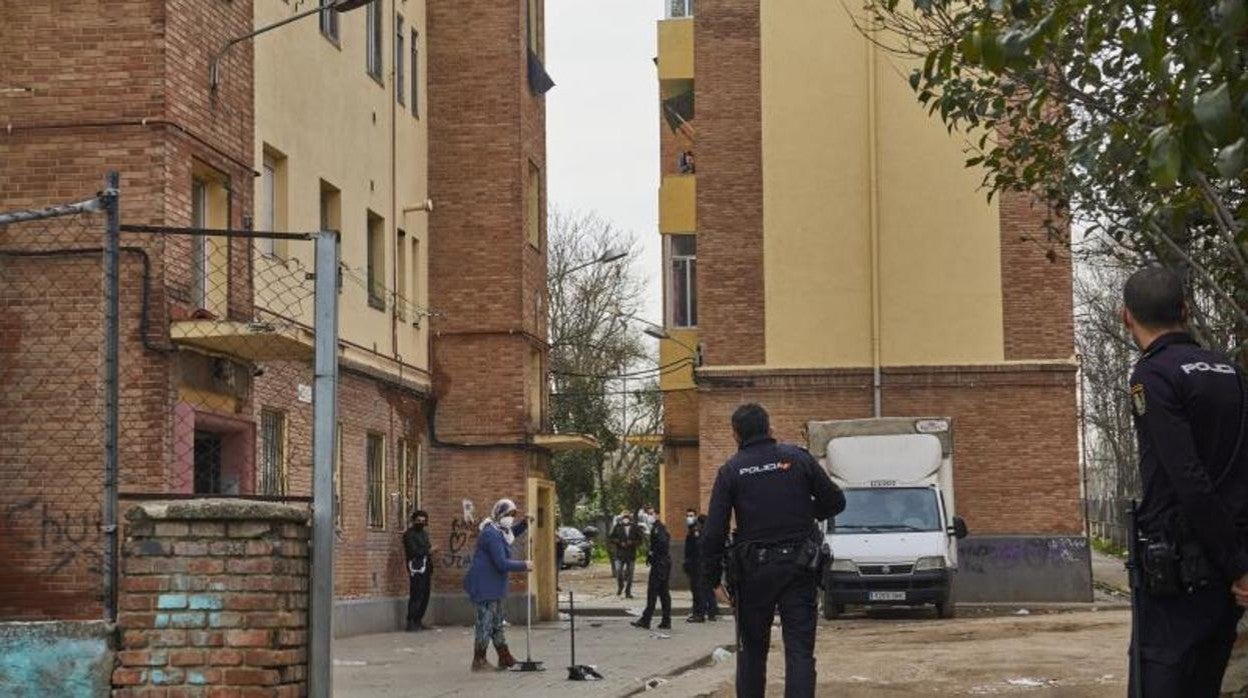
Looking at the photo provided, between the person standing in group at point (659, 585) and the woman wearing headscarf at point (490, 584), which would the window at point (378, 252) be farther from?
the woman wearing headscarf at point (490, 584)

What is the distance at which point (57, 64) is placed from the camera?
65.2 feet

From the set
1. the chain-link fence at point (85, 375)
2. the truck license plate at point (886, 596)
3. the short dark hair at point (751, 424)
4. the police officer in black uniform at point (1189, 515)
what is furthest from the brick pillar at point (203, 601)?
the truck license plate at point (886, 596)

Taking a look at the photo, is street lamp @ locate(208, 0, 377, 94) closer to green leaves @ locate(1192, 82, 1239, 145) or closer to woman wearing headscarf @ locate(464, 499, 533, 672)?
woman wearing headscarf @ locate(464, 499, 533, 672)

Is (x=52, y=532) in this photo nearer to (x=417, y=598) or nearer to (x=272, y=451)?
(x=272, y=451)

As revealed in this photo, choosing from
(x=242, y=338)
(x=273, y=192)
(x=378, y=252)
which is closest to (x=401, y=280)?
(x=378, y=252)

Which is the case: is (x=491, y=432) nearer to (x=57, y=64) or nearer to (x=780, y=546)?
(x=57, y=64)

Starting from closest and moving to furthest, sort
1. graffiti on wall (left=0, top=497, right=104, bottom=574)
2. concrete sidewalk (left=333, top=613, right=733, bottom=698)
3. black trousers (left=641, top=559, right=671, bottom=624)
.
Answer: concrete sidewalk (left=333, top=613, right=733, bottom=698) → graffiti on wall (left=0, top=497, right=104, bottom=574) → black trousers (left=641, top=559, right=671, bottom=624)

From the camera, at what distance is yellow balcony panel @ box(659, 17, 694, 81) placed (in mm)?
38438

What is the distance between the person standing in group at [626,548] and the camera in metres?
42.0

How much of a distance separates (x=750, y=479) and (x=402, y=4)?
2042 cm

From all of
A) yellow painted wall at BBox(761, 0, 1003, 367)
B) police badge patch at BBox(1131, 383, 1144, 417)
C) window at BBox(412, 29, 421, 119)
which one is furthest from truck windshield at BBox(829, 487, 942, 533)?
police badge patch at BBox(1131, 383, 1144, 417)

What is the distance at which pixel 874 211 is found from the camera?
36.1 metres

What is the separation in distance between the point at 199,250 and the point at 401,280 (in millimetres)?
9356

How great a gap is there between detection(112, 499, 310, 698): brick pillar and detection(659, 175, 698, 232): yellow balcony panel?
30.4 metres
